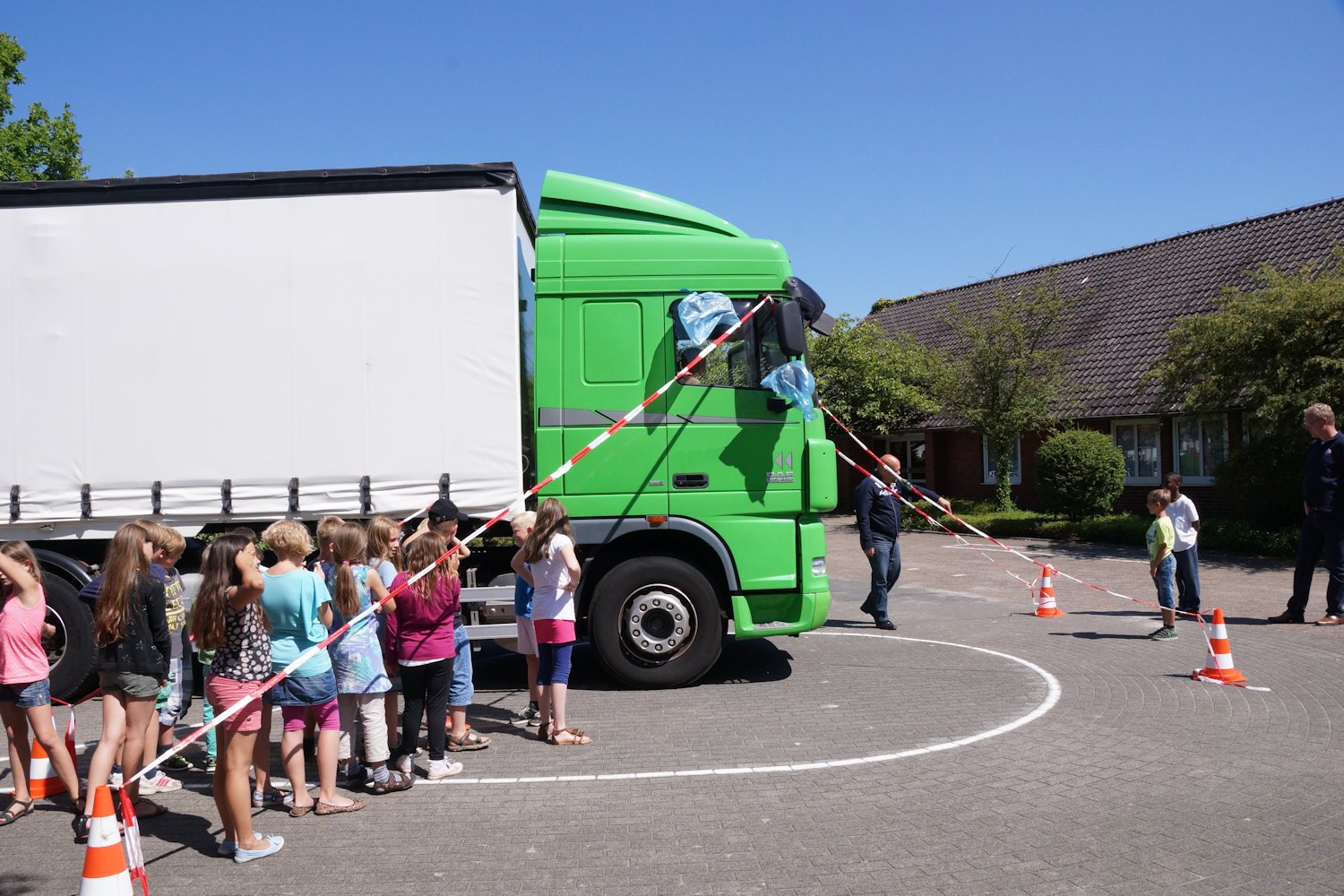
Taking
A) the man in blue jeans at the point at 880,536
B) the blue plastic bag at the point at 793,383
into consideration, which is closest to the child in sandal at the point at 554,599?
the blue plastic bag at the point at 793,383

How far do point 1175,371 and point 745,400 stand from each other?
13332 millimetres

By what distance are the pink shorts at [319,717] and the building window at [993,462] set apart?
2237 cm

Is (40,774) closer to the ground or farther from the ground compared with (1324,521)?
closer to the ground

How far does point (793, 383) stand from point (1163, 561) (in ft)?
14.7

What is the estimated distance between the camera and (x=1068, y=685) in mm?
7621

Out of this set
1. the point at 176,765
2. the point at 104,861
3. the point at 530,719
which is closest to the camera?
the point at 104,861

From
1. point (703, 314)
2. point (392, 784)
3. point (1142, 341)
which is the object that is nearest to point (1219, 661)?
point (703, 314)

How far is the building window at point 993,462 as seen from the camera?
25641 millimetres

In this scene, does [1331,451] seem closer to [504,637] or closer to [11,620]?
[504,637]

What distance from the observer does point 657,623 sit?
7.60 m

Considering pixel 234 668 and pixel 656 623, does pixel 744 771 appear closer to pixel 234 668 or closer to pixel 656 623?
pixel 656 623

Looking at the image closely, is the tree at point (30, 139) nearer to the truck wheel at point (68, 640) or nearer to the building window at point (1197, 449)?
the truck wheel at point (68, 640)

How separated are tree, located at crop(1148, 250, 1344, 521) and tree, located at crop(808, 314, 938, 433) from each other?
9.54 meters

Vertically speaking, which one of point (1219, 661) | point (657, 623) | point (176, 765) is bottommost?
point (176, 765)
